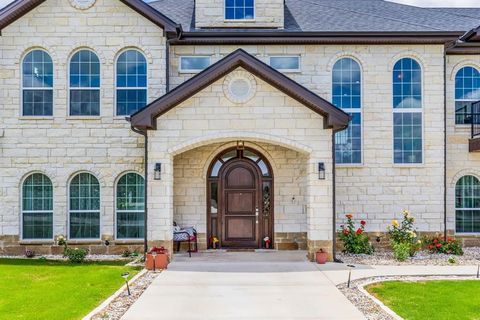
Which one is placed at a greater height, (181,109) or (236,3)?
(236,3)

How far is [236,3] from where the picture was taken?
Answer: 13.8 m

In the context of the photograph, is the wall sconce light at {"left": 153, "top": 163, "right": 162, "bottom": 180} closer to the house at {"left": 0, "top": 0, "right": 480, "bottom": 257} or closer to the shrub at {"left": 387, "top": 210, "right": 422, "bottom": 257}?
the house at {"left": 0, "top": 0, "right": 480, "bottom": 257}

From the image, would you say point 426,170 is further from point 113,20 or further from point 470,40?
point 113,20

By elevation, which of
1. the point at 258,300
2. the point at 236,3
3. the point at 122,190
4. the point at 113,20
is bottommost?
the point at 258,300

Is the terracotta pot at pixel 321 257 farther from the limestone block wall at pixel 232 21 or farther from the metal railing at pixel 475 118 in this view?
the limestone block wall at pixel 232 21

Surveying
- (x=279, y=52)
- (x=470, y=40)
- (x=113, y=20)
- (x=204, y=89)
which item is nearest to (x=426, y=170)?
(x=470, y=40)

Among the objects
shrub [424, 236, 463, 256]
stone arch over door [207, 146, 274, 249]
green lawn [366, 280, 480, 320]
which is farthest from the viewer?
stone arch over door [207, 146, 274, 249]

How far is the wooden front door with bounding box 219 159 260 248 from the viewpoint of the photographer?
13.2 m

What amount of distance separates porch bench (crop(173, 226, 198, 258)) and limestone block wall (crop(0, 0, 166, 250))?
1991mm

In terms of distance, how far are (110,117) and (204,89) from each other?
3367 mm

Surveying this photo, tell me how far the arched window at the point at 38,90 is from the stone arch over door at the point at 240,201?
5296 mm

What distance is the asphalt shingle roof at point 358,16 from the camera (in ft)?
44.1

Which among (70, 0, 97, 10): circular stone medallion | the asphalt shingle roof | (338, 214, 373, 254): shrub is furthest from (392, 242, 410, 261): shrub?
(70, 0, 97, 10): circular stone medallion

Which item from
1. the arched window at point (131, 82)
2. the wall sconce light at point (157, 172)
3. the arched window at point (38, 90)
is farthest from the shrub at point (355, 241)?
the arched window at point (38, 90)
